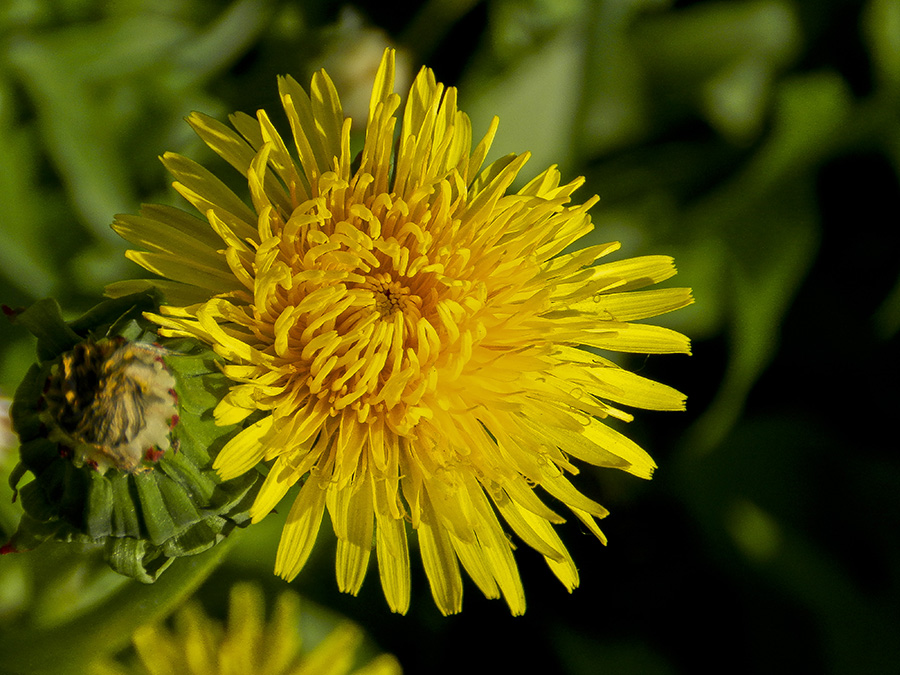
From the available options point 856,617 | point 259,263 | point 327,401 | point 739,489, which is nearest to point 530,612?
point 739,489

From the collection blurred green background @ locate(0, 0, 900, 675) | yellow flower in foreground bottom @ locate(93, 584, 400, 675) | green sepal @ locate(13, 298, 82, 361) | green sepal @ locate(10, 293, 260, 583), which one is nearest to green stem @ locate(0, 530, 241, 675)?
green sepal @ locate(10, 293, 260, 583)

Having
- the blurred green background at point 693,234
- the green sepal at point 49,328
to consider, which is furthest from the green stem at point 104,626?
the blurred green background at point 693,234

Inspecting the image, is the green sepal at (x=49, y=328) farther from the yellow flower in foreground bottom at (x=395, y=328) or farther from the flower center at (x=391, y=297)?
the flower center at (x=391, y=297)

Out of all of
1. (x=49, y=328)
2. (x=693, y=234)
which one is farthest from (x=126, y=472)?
(x=693, y=234)

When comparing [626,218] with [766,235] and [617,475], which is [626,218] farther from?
[617,475]

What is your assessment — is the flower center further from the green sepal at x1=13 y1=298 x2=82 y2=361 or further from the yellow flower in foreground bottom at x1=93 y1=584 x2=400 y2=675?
the yellow flower in foreground bottom at x1=93 y1=584 x2=400 y2=675

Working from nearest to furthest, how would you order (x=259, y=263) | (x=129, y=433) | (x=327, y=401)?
1. (x=129, y=433)
2. (x=259, y=263)
3. (x=327, y=401)

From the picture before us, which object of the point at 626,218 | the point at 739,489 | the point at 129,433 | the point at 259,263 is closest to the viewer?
the point at 129,433

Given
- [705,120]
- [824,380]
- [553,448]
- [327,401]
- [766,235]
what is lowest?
[327,401]
